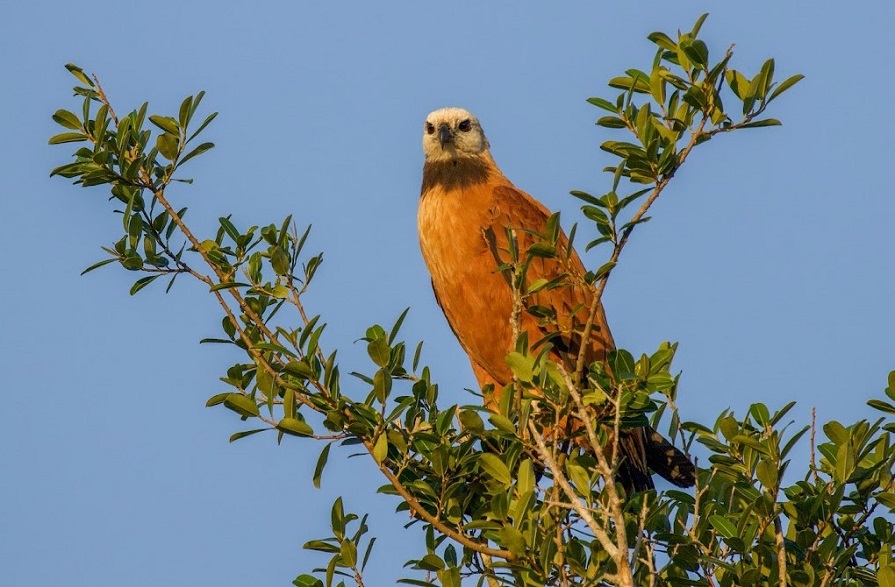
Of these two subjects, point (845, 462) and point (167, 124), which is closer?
point (845, 462)

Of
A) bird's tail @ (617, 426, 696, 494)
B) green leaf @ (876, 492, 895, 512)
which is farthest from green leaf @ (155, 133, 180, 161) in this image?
green leaf @ (876, 492, 895, 512)

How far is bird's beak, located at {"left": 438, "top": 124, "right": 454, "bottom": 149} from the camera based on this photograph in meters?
6.36

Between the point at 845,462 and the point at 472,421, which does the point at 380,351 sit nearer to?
the point at 472,421

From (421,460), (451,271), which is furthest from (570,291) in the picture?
(421,460)

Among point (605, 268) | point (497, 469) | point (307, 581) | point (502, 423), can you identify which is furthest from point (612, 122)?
point (307, 581)

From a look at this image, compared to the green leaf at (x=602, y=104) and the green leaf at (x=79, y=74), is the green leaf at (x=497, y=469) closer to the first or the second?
the green leaf at (x=602, y=104)

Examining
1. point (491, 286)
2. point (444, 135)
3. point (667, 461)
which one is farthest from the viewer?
point (444, 135)

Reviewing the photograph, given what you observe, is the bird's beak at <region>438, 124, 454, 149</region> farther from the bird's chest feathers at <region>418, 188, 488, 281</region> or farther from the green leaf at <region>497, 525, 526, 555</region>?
the green leaf at <region>497, 525, 526, 555</region>

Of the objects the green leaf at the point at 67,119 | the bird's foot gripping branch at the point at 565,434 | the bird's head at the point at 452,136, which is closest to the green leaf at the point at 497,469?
the bird's foot gripping branch at the point at 565,434

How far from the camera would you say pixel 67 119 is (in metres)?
4.02

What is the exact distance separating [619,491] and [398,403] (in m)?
0.81

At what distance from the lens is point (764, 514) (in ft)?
11.6

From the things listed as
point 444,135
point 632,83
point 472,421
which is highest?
point 444,135

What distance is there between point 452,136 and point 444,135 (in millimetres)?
84
